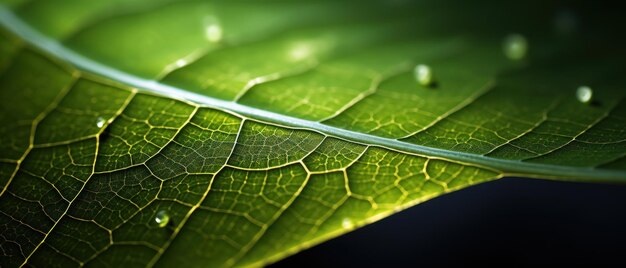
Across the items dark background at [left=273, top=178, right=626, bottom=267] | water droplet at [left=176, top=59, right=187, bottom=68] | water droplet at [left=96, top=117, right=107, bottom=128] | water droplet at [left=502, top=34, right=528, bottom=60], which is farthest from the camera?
dark background at [left=273, top=178, right=626, bottom=267]

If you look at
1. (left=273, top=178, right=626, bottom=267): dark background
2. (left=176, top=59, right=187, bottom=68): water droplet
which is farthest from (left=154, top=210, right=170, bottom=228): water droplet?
(left=273, top=178, right=626, bottom=267): dark background

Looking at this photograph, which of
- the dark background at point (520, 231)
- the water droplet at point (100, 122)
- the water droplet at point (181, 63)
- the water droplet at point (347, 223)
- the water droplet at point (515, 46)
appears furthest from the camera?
the dark background at point (520, 231)

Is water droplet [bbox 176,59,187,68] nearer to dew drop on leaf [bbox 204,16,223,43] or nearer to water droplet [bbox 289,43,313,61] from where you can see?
dew drop on leaf [bbox 204,16,223,43]

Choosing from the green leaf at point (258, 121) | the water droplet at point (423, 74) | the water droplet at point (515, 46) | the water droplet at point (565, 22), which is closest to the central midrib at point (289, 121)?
the green leaf at point (258, 121)

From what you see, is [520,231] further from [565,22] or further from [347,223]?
[347,223]

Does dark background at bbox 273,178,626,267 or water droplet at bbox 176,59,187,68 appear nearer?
water droplet at bbox 176,59,187,68

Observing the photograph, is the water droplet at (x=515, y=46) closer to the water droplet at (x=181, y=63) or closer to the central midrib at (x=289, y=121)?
the central midrib at (x=289, y=121)
